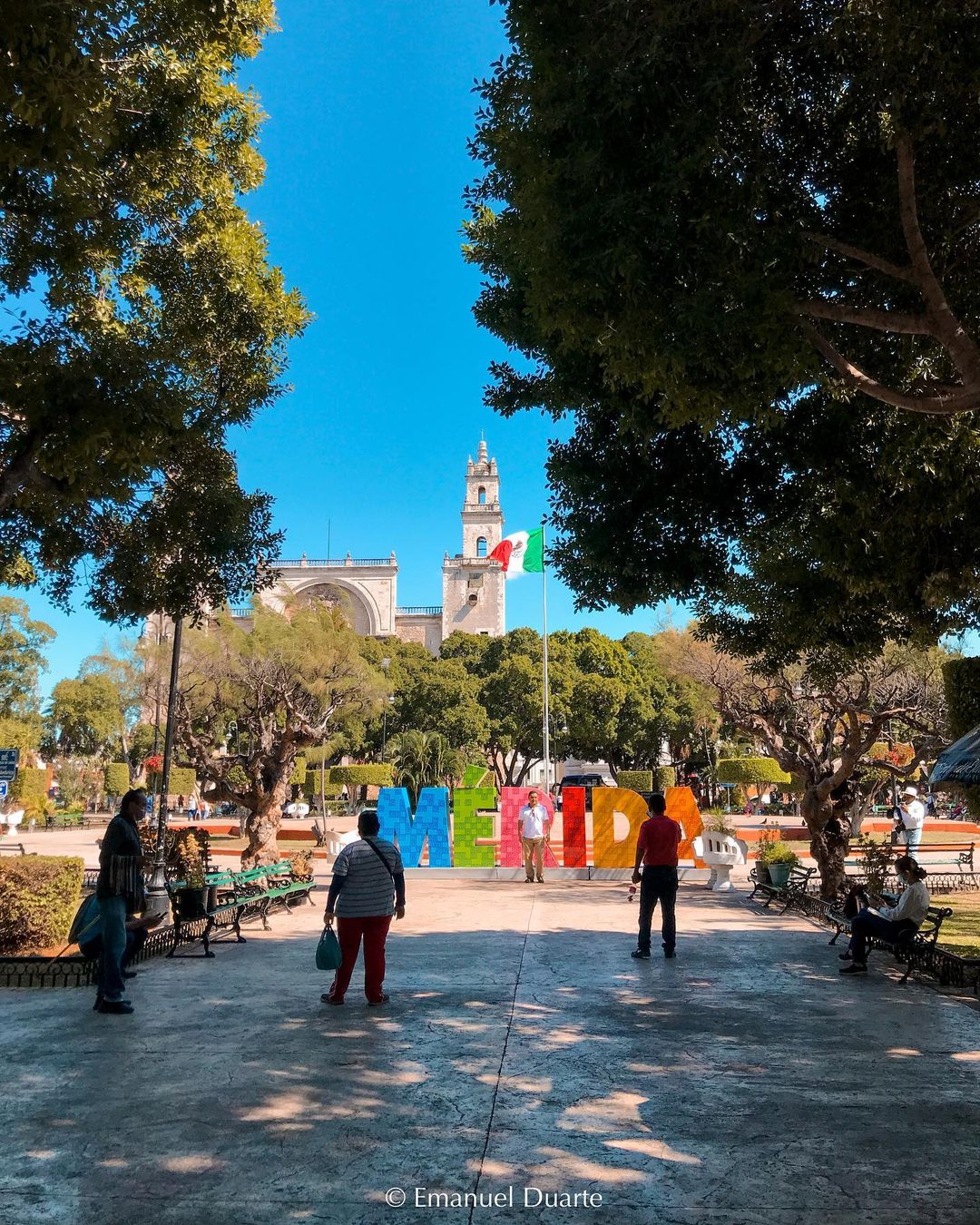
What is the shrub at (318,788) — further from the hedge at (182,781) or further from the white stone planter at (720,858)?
the white stone planter at (720,858)

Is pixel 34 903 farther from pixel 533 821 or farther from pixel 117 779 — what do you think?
pixel 117 779

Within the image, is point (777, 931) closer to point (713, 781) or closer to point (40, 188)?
point (40, 188)

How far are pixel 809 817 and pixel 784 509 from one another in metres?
6.14

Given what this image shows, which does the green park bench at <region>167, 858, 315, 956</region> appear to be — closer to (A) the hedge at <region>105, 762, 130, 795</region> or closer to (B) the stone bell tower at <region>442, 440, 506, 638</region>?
(A) the hedge at <region>105, 762, 130, 795</region>

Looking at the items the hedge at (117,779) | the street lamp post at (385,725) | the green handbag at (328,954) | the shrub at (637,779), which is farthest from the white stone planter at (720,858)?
the hedge at (117,779)

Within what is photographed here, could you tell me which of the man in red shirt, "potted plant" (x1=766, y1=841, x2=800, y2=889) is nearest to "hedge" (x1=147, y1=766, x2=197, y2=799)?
"potted plant" (x1=766, y1=841, x2=800, y2=889)

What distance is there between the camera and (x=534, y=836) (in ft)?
52.5

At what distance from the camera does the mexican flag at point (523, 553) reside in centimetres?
2941

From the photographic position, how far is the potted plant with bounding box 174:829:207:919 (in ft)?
33.3

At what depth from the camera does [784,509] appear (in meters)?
8.37

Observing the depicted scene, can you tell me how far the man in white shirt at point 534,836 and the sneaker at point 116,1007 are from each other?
9830 mm

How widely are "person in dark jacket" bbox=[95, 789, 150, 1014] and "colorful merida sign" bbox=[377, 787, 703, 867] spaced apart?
10048mm

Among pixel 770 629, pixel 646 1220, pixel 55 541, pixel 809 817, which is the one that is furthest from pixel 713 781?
pixel 646 1220

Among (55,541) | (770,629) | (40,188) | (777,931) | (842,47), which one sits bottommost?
(777,931)
